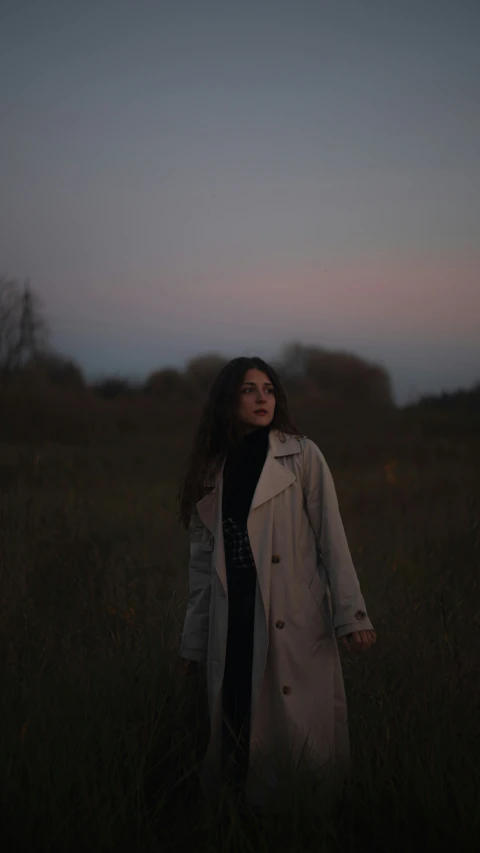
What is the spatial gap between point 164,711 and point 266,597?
2.49 ft

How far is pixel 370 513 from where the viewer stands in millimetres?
9586

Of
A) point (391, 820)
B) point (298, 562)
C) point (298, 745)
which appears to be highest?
point (298, 562)

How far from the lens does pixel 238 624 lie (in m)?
2.95

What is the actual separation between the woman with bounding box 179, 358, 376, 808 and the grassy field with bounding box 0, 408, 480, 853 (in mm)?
195

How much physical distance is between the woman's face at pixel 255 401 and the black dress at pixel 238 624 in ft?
0.57

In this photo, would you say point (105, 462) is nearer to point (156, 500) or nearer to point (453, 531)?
point (156, 500)

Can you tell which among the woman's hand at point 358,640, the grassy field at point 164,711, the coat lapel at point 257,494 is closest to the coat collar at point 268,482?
the coat lapel at point 257,494

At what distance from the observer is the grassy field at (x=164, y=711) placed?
8.27 feet

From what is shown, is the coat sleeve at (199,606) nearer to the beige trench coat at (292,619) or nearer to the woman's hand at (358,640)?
the beige trench coat at (292,619)

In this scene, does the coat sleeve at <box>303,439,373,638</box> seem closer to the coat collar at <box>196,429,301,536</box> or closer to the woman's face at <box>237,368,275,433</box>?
the coat collar at <box>196,429,301,536</box>

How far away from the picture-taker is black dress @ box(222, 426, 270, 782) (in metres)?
2.94

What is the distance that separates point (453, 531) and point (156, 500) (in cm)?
414

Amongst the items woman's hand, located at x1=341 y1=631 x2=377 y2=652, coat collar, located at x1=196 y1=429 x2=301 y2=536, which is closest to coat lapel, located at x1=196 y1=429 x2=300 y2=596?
coat collar, located at x1=196 y1=429 x2=301 y2=536

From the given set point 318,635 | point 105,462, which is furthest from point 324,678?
point 105,462
